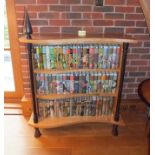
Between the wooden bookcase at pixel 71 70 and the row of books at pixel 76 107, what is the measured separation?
0.03 m

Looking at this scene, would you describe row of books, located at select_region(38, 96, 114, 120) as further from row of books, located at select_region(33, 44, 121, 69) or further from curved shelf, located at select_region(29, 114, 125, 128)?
row of books, located at select_region(33, 44, 121, 69)

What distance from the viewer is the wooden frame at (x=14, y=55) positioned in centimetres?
210

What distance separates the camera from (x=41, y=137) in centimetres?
214

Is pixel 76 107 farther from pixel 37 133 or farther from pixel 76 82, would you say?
pixel 37 133

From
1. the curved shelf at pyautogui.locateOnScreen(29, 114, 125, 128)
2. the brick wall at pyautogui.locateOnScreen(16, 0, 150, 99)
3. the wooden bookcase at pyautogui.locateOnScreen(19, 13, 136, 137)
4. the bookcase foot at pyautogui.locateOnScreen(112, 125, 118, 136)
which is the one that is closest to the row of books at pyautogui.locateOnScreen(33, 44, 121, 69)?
the wooden bookcase at pyautogui.locateOnScreen(19, 13, 136, 137)

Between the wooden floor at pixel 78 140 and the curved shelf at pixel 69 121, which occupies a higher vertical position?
the curved shelf at pixel 69 121

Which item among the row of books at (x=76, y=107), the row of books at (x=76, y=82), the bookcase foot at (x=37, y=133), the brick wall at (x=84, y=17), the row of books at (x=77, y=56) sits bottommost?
the bookcase foot at (x=37, y=133)

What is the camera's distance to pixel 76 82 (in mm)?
1955

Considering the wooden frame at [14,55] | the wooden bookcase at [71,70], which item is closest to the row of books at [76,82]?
the wooden bookcase at [71,70]

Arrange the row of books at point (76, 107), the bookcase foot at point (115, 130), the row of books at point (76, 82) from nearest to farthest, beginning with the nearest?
the row of books at point (76, 82) → the row of books at point (76, 107) → the bookcase foot at point (115, 130)

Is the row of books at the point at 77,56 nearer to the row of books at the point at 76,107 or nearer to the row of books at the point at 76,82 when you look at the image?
the row of books at the point at 76,82

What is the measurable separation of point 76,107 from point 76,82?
0.28 metres

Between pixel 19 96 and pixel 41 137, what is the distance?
662 millimetres
